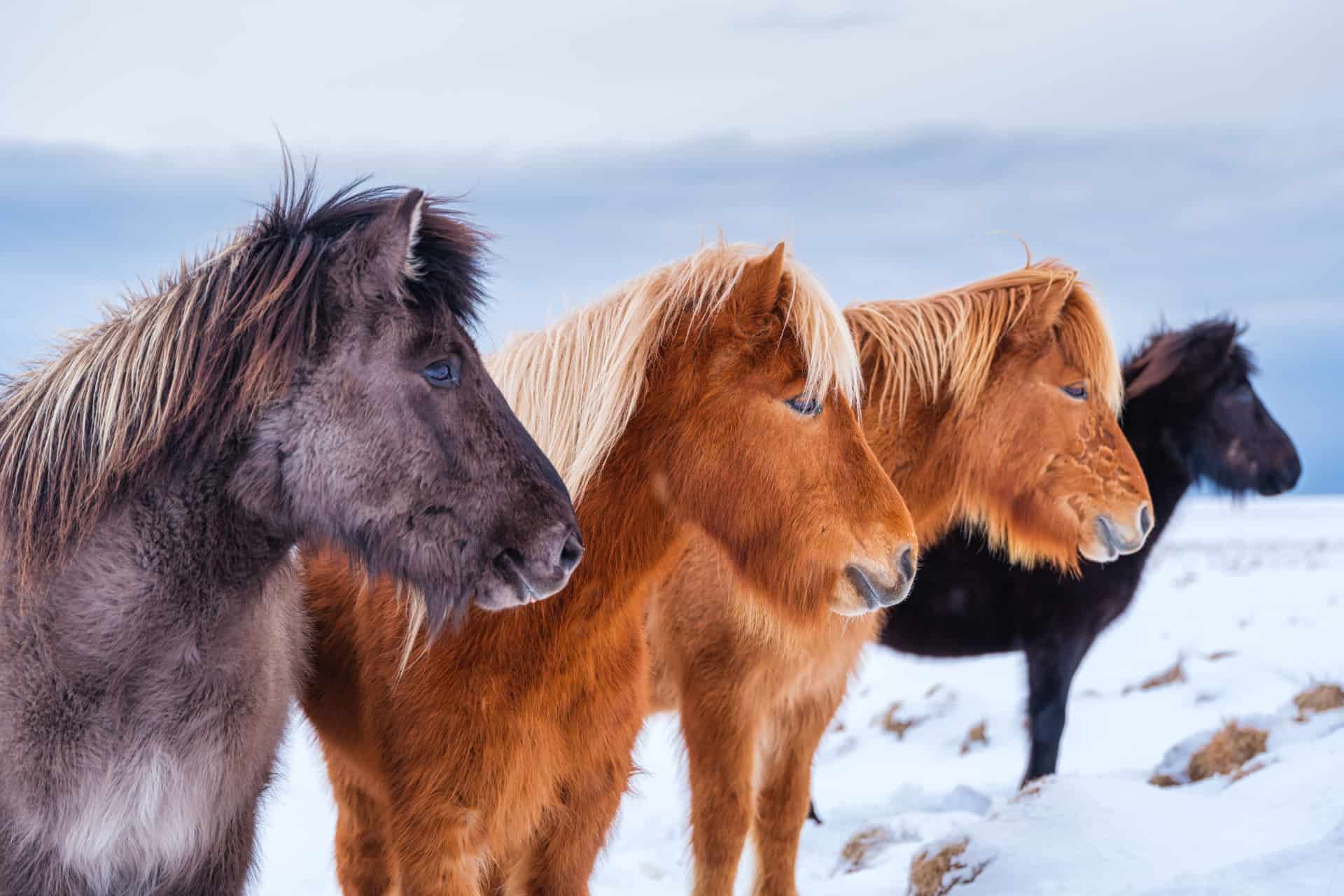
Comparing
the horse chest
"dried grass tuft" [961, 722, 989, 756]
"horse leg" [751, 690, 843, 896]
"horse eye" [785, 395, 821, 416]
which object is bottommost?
"dried grass tuft" [961, 722, 989, 756]

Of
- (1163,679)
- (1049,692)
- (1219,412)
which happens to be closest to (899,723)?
(1163,679)

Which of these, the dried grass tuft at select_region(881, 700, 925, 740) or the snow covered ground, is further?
the dried grass tuft at select_region(881, 700, 925, 740)

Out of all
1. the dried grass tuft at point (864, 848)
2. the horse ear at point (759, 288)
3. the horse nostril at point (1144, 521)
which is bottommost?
the dried grass tuft at point (864, 848)

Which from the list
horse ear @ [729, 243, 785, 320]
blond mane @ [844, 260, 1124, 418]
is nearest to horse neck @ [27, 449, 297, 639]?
horse ear @ [729, 243, 785, 320]

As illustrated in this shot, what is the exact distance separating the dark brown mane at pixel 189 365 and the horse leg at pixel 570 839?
141 cm

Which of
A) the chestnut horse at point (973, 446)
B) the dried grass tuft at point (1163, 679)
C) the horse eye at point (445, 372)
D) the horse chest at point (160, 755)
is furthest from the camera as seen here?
the dried grass tuft at point (1163, 679)

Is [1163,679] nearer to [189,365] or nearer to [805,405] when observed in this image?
[805,405]

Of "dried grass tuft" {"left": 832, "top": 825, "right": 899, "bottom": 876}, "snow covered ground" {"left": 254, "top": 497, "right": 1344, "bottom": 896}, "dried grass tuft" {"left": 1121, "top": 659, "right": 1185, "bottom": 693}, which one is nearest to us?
"snow covered ground" {"left": 254, "top": 497, "right": 1344, "bottom": 896}

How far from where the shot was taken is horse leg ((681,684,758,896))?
4066mm

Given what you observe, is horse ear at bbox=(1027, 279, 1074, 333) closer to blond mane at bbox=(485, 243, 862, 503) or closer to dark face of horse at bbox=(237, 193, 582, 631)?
blond mane at bbox=(485, 243, 862, 503)

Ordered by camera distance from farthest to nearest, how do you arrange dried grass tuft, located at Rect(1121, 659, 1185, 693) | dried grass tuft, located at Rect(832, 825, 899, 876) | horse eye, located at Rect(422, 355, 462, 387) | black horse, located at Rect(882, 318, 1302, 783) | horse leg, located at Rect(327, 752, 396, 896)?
dried grass tuft, located at Rect(1121, 659, 1185, 693)
black horse, located at Rect(882, 318, 1302, 783)
dried grass tuft, located at Rect(832, 825, 899, 876)
horse leg, located at Rect(327, 752, 396, 896)
horse eye, located at Rect(422, 355, 462, 387)

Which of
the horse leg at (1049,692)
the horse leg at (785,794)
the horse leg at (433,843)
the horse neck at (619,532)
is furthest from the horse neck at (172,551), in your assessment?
the horse leg at (1049,692)

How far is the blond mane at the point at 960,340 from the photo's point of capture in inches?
177

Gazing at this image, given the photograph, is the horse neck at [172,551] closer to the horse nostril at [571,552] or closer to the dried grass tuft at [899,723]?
the horse nostril at [571,552]
